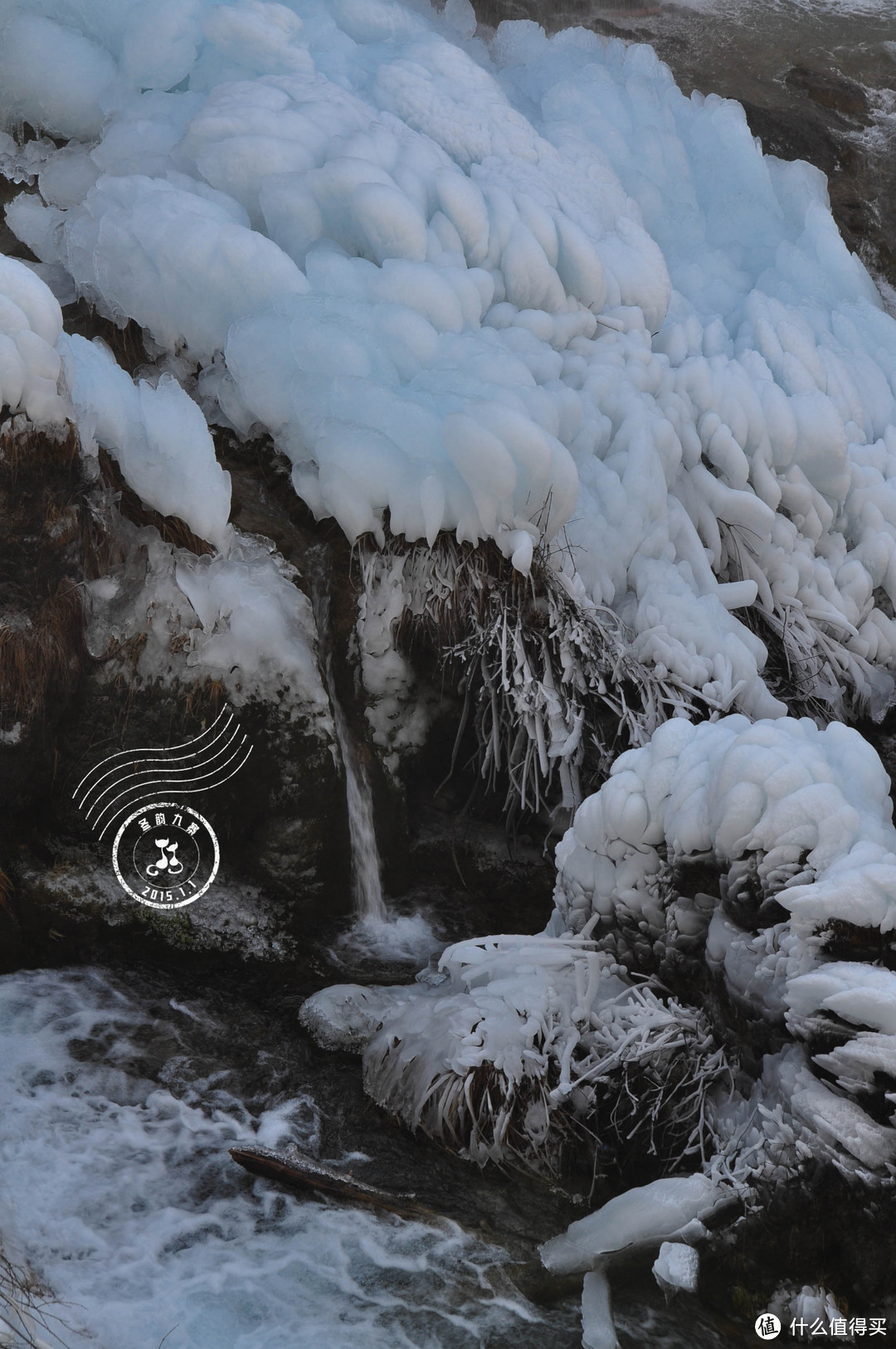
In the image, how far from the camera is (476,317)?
439 centimetres

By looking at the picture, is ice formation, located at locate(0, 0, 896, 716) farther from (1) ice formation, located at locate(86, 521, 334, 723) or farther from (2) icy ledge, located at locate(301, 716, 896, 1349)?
(2) icy ledge, located at locate(301, 716, 896, 1349)

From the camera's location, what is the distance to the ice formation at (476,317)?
4.06 meters

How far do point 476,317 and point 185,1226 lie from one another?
10.1 feet

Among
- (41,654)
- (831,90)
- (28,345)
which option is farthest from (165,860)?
(831,90)

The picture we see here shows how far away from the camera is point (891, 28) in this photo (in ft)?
24.7

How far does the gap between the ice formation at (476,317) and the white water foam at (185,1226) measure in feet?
5.97

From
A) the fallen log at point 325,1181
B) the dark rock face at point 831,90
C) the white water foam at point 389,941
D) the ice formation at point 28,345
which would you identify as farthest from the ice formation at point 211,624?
the dark rock face at point 831,90

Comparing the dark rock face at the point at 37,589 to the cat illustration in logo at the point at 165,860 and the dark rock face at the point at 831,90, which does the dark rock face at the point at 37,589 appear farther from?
the dark rock face at the point at 831,90

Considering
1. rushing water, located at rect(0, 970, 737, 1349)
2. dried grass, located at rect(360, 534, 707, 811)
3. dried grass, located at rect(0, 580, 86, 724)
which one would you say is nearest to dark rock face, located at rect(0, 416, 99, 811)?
dried grass, located at rect(0, 580, 86, 724)

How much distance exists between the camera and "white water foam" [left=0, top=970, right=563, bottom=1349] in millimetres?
2748

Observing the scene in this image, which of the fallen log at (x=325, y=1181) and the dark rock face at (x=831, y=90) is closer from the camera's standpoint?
the fallen log at (x=325, y=1181)

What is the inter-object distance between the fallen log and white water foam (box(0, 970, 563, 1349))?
0.04m

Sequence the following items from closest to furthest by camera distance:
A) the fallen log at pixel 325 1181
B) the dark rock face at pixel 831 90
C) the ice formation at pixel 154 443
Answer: the fallen log at pixel 325 1181 → the ice formation at pixel 154 443 → the dark rock face at pixel 831 90

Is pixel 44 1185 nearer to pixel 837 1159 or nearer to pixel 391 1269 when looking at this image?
pixel 391 1269
